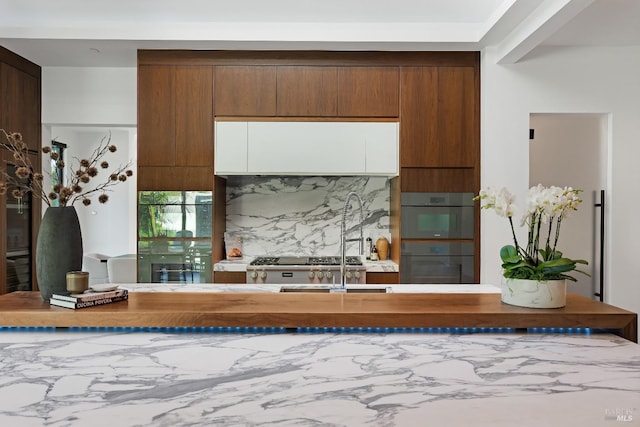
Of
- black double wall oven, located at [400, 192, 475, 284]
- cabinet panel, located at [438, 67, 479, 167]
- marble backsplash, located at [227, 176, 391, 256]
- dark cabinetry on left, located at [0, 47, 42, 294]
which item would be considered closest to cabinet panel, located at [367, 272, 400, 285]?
black double wall oven, located at [400, 192, 475, 284]

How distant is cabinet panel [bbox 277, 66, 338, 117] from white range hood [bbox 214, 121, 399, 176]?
0.11m

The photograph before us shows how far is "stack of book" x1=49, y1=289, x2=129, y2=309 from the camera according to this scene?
1905mm

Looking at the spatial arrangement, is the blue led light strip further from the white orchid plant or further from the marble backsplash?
the marble backsplash

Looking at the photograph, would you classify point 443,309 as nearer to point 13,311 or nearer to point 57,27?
point 13,311

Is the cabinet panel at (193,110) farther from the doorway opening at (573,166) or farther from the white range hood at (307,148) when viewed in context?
the doorway opening at (573,166)

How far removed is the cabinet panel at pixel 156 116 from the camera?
425cm

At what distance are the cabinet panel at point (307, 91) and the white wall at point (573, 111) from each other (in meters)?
1.30

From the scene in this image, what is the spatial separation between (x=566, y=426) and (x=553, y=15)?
9.56 feet

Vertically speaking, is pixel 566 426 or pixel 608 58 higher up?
pixel 608 58

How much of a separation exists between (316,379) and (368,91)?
11.0ft

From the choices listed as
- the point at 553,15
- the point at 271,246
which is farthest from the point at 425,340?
the point at 271,246

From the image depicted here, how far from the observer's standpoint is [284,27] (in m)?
4.02

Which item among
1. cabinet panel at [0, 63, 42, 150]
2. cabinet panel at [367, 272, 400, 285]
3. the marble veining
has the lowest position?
cabinet panel at [367, 272, 400, 285]

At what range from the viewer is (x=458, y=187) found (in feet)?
14.0
